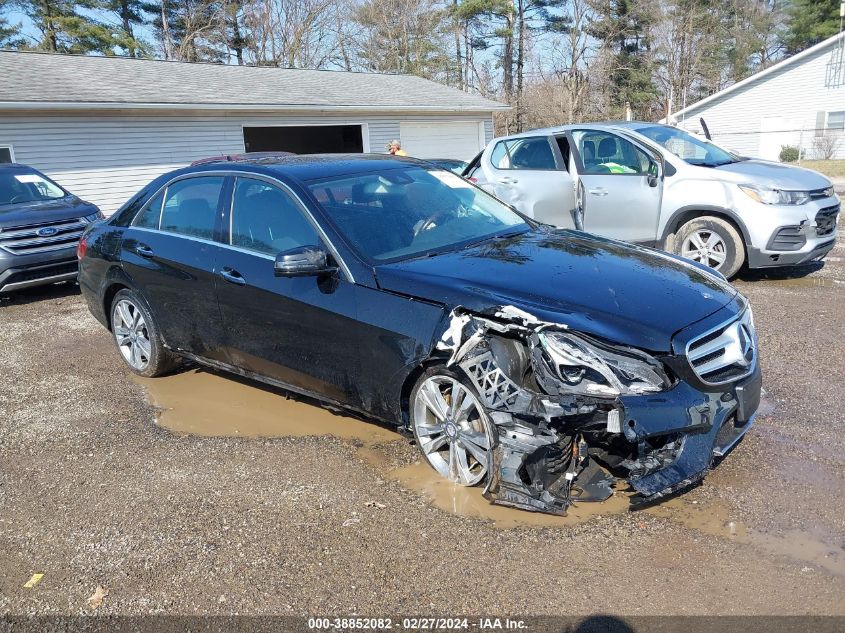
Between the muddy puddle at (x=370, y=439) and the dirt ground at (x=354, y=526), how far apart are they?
0.01 metres

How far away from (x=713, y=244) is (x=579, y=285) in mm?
4806

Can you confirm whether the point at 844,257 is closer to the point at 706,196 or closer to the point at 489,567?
A: the point at 706,196

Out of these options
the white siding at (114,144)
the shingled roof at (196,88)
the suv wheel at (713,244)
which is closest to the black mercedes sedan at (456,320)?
the suv wheel at (713,244)

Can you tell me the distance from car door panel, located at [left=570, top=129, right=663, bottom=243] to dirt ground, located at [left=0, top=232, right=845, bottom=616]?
3.25 metres

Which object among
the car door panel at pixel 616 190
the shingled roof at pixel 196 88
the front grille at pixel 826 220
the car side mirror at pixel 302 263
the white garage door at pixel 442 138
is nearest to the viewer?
the car side mirror at pixel 302 263

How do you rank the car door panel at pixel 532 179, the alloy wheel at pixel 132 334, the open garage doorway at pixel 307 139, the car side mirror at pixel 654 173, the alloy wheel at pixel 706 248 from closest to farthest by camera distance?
1. the alloy wheel at pixel 132 334
2. the alloy wheel at pixel 706 248
3. the car side mirror at pixel 654 173
4. the car door panel at pixel 532 179
5. the open garage doorway at pixel 307 139

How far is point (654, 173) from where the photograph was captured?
786 cm

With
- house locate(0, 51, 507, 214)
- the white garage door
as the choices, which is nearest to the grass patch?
house locate(0, 51, 507, 214)

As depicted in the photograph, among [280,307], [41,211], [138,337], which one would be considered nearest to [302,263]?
[280,307]

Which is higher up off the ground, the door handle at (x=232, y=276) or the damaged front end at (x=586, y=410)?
the door handle at (x=232, y=276)

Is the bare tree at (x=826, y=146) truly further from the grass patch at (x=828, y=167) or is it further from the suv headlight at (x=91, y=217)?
the suv headlight at (x=91, y=217)

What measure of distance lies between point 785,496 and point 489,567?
1532mm

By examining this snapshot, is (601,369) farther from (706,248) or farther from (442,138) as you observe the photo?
(442,138)

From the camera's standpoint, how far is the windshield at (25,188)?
9555mm
